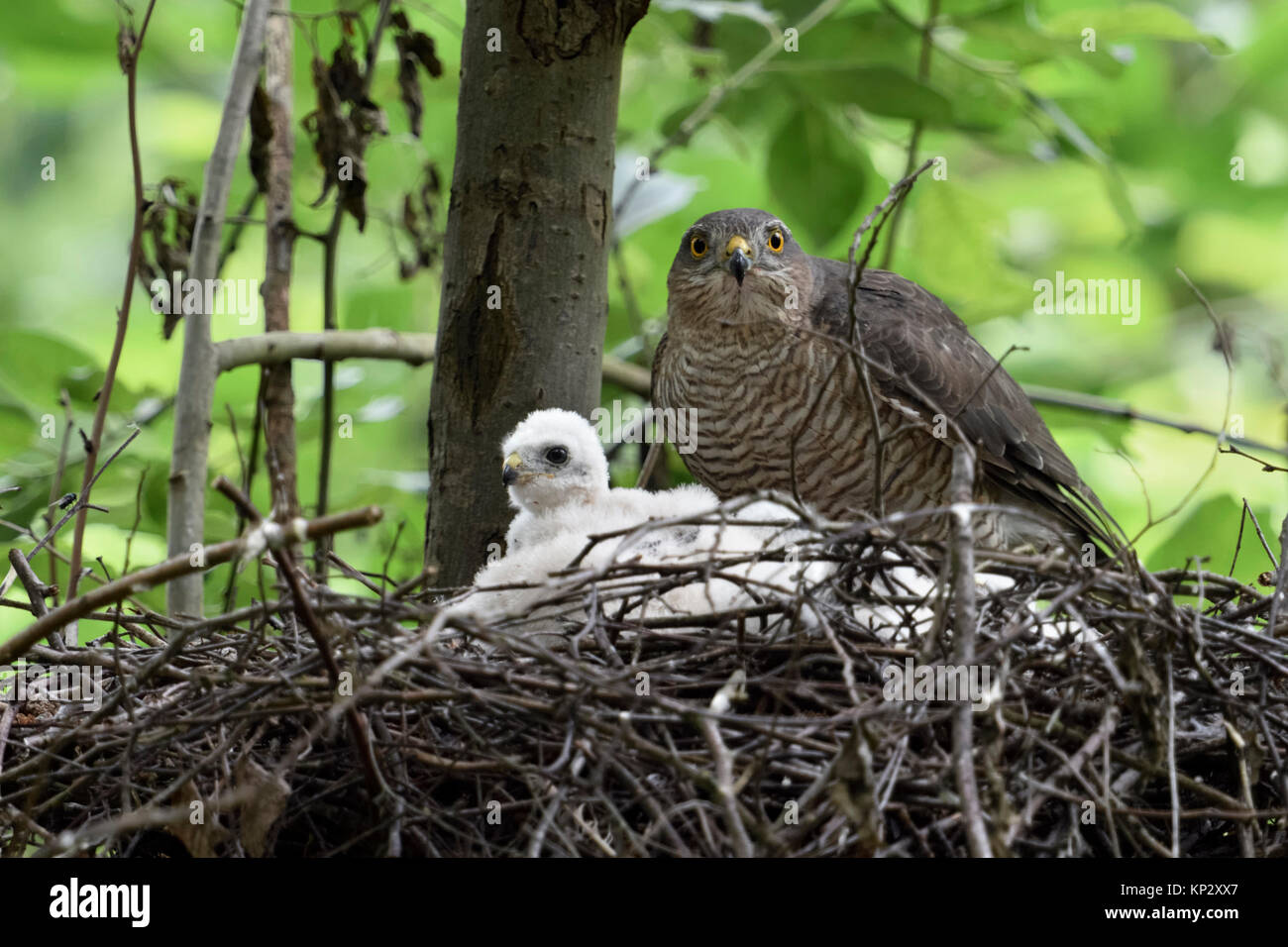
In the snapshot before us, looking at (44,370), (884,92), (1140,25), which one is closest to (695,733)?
(884,92)

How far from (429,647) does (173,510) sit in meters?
1.43

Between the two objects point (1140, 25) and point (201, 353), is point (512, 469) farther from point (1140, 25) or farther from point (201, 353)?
point (1140, 25)

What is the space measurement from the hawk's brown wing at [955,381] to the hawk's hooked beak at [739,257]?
0.26m

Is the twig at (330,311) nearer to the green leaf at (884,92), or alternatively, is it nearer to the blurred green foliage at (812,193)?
the blurred green foliage at (812,193)

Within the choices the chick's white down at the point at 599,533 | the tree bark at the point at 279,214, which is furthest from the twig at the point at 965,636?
the tree bark at the point at 279,214

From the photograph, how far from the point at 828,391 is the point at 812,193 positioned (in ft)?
3.05

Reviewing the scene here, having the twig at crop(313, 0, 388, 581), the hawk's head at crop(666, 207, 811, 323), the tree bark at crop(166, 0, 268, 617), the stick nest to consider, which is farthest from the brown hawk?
the tree bark at crop(166, 0, 268, 617)

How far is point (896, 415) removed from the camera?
129 inches

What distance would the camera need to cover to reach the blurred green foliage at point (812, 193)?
140 inches

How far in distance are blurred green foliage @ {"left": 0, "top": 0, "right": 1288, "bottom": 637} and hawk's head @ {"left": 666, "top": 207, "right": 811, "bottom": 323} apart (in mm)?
409

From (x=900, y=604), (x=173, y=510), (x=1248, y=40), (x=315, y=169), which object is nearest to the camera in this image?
(x=900, y=604)
